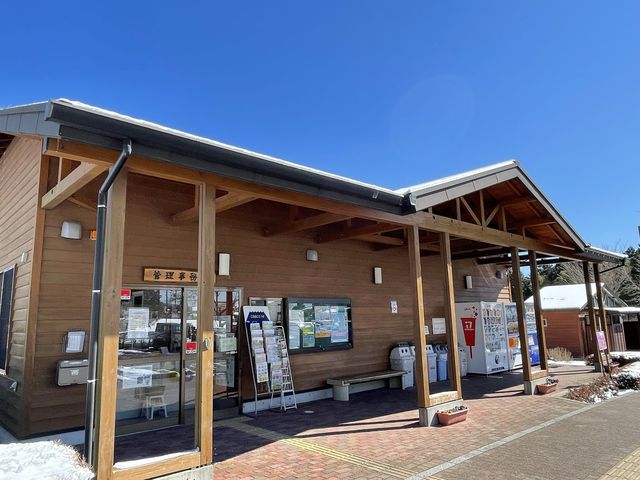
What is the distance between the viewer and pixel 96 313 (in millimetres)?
3287

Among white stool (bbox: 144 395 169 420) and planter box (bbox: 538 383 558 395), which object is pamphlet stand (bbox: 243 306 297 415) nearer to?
white stool (bbox: 144 395 169 420)

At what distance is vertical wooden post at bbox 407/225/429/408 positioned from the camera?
19.4ft

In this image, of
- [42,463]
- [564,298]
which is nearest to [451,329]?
[42,463]

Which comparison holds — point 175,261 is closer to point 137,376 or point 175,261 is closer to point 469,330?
point 137,376

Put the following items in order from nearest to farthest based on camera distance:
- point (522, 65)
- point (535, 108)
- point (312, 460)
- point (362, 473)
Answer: point (362, 473) < point (312, 460) < point (522, 65) < point (535, 108)

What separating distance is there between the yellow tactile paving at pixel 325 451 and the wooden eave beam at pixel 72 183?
3.77m

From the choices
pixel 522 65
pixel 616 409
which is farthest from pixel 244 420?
pixel 522 65

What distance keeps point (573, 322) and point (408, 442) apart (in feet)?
47.1

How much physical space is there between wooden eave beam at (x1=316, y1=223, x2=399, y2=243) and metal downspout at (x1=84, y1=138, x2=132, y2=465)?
14.8ft

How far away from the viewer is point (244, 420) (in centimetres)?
635

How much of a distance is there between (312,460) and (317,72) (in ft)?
36.9

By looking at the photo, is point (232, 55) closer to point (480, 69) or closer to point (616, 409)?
point (480, 69)

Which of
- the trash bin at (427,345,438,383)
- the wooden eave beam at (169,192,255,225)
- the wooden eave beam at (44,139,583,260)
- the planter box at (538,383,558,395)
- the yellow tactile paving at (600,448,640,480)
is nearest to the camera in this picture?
the wooden eave beam at (44,139,583,260)

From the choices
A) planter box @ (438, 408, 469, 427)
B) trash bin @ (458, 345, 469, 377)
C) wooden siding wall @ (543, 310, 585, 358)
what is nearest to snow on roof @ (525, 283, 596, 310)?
wooden siding wall @ (543, 310, 585, 358)
